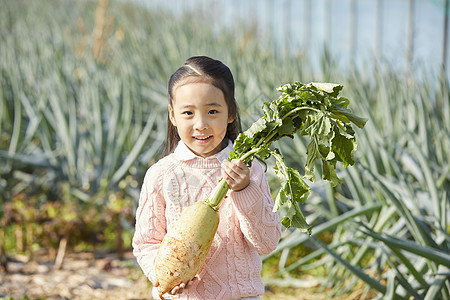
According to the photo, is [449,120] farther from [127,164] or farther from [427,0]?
[427,0]

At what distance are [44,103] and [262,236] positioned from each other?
3067 mm

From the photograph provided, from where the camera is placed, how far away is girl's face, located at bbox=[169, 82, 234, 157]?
135cm

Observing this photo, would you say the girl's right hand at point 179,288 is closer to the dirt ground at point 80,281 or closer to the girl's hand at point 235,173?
the girl's hand at point 235,173

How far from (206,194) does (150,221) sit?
0.14 m

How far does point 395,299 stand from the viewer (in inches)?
81.9

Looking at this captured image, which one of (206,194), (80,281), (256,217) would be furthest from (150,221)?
(80,281)

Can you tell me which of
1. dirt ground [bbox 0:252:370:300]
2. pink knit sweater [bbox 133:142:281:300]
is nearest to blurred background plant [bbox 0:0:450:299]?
dirt ground [bbox 0:252:370:300]

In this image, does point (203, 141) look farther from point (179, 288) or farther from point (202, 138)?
point (179, 288)

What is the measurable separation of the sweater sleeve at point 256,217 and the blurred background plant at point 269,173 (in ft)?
2.07

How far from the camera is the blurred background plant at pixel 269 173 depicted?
2.24 m

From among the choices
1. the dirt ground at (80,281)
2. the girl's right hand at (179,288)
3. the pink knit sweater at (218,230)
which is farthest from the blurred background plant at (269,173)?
the girl's right hand at (179,288)

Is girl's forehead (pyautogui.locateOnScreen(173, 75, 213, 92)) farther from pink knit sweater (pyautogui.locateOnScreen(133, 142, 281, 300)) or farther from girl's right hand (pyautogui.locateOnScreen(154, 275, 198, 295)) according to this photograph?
girl's right hand (pyautogui.locateOnScreen(154, 275, 198, 295))

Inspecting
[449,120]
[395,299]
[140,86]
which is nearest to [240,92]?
[140,86]

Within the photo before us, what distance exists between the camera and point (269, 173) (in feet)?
8.62
